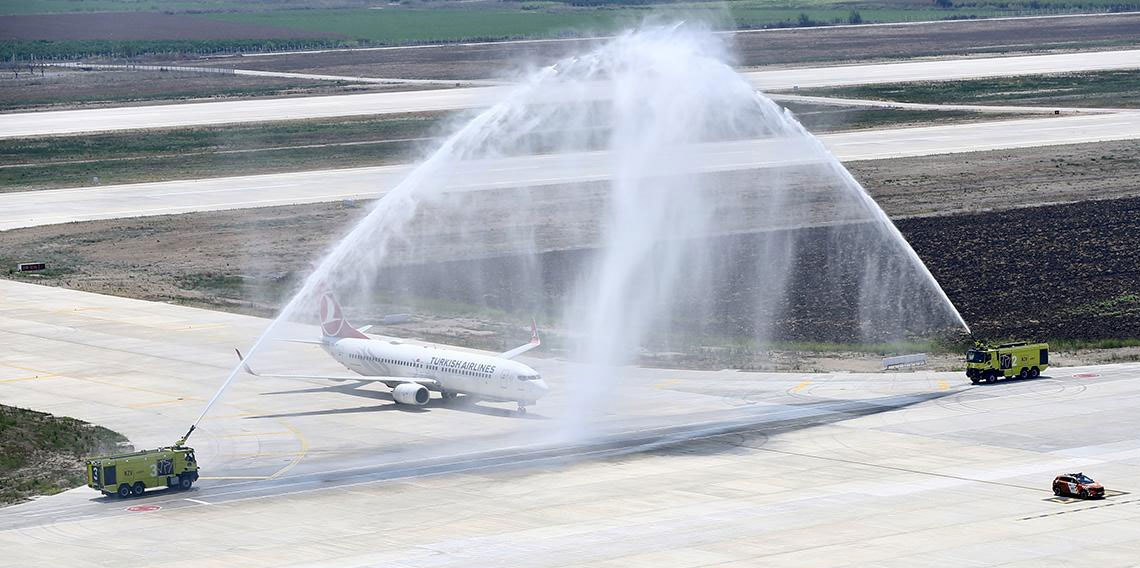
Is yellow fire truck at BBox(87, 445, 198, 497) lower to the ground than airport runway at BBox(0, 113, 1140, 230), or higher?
lower

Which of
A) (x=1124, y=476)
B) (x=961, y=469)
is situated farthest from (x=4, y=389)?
(x=1124, y=476)

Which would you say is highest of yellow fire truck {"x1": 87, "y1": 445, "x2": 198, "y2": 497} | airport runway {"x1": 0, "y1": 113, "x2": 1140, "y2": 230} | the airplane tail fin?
airport runway {"x1": 0, "y1": 113, "x2": 1140, "y2": 230}

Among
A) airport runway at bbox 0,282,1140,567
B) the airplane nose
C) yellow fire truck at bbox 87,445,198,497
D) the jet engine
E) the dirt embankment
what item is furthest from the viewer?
the jet engine

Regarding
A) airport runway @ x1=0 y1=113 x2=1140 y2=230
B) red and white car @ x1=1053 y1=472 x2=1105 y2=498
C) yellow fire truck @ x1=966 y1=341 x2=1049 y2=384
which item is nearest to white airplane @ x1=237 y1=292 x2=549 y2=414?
yellow fire truck @ x1=966 y1=341 x2=1049 y2=384

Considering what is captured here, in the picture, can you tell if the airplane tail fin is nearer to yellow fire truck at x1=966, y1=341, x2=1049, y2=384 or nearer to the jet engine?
the jet engine

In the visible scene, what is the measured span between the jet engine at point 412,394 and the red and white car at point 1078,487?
31.4 meters

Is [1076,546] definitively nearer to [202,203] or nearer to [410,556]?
[410,556]

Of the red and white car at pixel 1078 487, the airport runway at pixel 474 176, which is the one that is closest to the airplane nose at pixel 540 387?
the red and white car at pixel 1078 487

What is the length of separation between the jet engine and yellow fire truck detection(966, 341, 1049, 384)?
88.6 ft

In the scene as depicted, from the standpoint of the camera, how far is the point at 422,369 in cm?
8125

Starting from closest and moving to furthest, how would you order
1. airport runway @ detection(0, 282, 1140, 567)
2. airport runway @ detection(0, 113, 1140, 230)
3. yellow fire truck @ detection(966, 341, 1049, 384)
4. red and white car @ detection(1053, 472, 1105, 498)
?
airport runway @ detection(0, 282, 1140, 567)
red and white car @ detection(1053, 472, 1105, 498)
yellow fire truck @ detection(966, 341, 1049, 384)
airport runway @ detection(0, 113, 1140, 230)

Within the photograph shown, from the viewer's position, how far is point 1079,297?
100m

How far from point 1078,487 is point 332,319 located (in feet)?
135

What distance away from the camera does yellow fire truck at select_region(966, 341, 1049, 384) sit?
81938 mm
